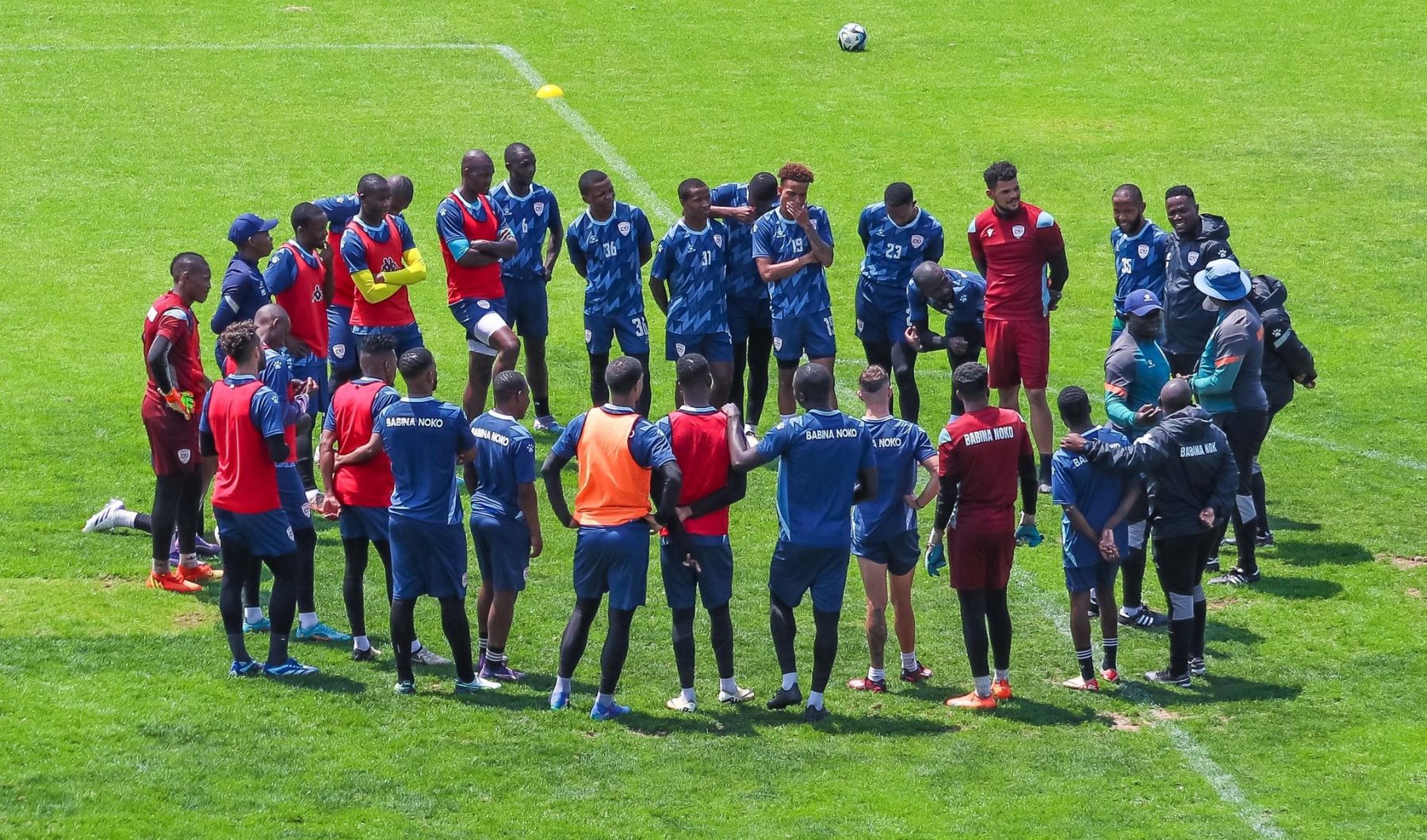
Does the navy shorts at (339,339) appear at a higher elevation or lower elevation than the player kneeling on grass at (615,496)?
higher

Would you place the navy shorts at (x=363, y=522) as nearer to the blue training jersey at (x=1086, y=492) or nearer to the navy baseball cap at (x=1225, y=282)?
the blue training jersey at (x=1086, y=492)

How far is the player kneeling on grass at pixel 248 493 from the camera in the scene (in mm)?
10078

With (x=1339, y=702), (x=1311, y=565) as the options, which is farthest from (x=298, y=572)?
(x=1311, y=565)

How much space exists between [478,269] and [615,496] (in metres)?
5.34

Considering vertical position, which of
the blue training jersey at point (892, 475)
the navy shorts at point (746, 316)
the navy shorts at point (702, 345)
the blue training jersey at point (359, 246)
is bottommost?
the blue training jersey at point (892, 475)

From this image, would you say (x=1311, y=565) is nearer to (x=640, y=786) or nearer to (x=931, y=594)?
(x=931, y=594)

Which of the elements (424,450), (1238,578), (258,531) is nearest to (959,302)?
(1238,578)

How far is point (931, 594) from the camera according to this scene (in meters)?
12.6

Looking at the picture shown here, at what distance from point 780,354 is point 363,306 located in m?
3.62

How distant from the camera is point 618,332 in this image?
1470 centimetres

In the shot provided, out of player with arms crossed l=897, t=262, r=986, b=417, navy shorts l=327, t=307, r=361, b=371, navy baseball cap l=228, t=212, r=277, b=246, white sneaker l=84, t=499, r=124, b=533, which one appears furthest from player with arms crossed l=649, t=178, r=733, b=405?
white sneaker l=84, t=499, r=124, b=533

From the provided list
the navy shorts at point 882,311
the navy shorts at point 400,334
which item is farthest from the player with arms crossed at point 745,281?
the navy shorts at point 400,334

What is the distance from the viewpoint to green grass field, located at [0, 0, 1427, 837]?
29.8 feet

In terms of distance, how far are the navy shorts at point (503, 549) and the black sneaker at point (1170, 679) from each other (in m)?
4.14
